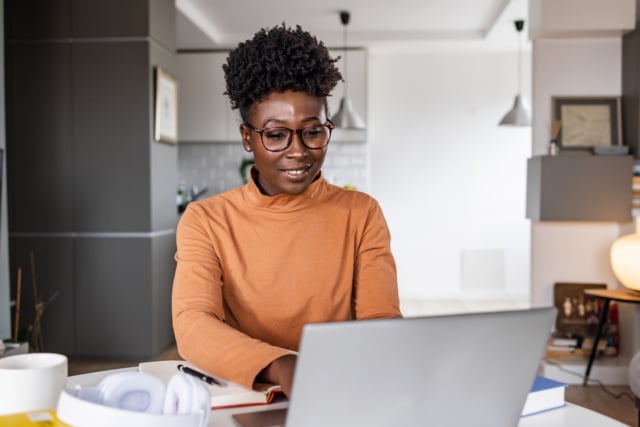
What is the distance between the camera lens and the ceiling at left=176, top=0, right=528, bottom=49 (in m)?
5.59

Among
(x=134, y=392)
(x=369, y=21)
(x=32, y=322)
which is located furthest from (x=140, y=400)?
(x=369, y=21)

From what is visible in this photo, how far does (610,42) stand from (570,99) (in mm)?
401

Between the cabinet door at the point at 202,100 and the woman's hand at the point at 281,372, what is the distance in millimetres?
5952

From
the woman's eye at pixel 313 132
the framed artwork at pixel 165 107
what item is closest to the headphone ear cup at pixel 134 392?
the woman's eye at pixel 313 132

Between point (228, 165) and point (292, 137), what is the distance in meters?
5.82

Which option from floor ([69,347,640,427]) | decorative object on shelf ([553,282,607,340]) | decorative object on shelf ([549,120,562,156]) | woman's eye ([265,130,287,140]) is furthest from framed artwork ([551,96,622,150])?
woman's eye ([265,130,287,140])

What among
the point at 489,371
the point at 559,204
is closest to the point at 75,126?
the point at 559,204

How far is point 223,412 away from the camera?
97 centimetres

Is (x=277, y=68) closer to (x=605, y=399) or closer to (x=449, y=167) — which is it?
(x=605, y=399)

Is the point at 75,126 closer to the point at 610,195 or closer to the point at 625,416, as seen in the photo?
the point at 610,195

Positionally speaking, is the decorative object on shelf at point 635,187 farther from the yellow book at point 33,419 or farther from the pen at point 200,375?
the yellow book at point 33,419

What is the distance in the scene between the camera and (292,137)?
4.08 ft

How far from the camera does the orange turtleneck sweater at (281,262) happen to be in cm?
134

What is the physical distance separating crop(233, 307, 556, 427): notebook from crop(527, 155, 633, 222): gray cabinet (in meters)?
3.25
